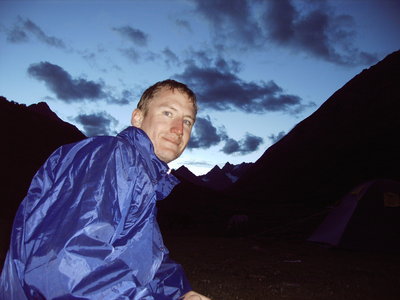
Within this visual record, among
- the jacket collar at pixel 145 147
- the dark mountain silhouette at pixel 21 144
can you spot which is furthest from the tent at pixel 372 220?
the dark mountain silhouette at pixel 21 144

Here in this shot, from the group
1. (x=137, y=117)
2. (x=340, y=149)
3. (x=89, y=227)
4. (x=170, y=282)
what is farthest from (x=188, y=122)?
(x=340, y=149)

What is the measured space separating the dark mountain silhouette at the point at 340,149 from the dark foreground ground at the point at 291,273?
110 feet

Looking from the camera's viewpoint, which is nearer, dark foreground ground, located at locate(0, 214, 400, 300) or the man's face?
the man's face

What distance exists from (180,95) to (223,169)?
548 ft

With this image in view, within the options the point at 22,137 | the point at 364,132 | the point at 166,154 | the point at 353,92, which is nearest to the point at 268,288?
the point at 166,154

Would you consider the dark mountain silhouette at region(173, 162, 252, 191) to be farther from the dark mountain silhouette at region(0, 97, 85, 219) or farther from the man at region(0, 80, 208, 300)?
the man at region(0, 80, 208, 300)

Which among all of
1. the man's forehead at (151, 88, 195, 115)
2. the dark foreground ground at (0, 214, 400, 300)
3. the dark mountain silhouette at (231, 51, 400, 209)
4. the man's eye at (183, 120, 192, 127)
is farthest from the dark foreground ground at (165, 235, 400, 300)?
the dark mountain silhouette at (231, 51, 400, 209)

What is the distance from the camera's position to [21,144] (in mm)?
34031

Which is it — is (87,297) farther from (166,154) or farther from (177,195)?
A: (177,195)

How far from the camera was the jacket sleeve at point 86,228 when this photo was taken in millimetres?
1063

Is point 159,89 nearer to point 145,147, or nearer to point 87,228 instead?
point 145,147

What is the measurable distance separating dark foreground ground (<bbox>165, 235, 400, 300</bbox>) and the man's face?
457 cm

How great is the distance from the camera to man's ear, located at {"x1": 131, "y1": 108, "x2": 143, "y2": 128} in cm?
213

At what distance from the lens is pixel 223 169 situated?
6619 inches
